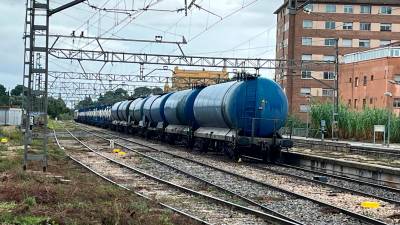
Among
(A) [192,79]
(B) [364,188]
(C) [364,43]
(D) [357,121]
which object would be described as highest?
(C) [364,43]

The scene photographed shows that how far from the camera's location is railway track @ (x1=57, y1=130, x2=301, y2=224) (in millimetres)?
11211

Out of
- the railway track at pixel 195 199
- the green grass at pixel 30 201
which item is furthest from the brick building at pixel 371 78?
the green grass at pixel 30 201

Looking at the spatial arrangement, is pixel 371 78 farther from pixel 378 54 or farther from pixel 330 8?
pixel 330 8

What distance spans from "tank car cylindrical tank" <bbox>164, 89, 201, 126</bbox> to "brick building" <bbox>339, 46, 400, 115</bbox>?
39766mm

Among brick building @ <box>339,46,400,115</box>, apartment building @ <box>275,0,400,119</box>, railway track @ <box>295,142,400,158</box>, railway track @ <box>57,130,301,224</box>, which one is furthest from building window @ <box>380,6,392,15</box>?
railway track @ <box>57,130,301,224</box>

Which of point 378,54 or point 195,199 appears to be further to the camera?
point 378,54

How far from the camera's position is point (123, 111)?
5709cm

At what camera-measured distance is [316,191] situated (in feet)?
53.0

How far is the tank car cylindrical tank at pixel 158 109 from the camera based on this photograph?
4009cm

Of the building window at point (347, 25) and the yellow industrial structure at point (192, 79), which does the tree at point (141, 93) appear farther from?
the building window at point (347, 25)

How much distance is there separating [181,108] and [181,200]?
20.8 m

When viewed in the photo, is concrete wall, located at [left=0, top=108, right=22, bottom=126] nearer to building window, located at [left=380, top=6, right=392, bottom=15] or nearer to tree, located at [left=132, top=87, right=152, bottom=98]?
tree, located at [left=132, top=87, right=152, bottom=98]

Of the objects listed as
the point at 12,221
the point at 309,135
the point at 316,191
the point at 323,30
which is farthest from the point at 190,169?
the point at 323,30

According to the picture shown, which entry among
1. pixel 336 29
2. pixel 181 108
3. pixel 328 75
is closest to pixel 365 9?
pixel 336 29
